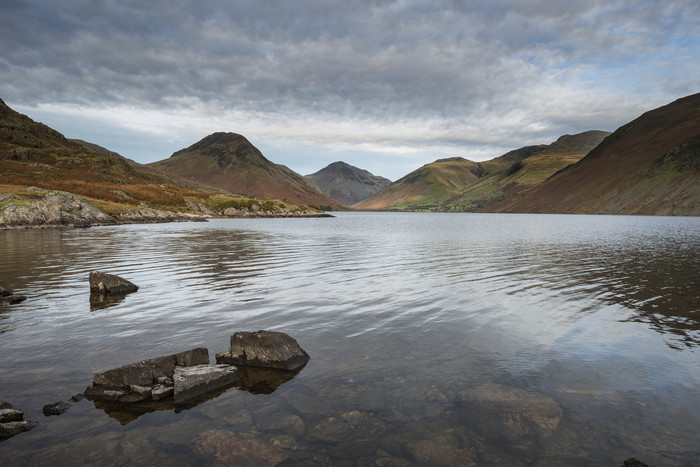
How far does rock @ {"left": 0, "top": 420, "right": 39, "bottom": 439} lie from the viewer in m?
9.23

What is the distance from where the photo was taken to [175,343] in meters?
15.6

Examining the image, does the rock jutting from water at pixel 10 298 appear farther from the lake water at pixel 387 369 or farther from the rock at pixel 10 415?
the rock at pixel 10 415

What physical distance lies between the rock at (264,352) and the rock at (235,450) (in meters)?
4.12

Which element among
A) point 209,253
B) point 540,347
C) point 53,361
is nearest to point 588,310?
point 540,347

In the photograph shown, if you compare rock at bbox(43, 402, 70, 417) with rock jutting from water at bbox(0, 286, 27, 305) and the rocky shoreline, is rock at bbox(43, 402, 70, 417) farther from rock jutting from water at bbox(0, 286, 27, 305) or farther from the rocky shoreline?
the rocky shoreline

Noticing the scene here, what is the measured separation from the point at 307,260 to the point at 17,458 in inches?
1321

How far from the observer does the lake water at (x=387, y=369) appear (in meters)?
9.10

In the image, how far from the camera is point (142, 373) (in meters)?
11.8

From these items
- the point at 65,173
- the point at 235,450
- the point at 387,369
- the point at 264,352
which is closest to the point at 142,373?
the point at 264,352

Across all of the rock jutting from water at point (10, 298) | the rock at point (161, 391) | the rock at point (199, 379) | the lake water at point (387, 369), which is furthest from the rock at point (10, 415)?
the rock jutting from water at point (10, 298)

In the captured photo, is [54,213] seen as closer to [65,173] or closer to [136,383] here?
[65,173]

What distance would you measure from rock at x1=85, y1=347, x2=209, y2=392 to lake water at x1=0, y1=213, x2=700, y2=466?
31.0 inches

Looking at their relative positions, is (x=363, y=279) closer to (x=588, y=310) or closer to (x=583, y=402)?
(x=588, y=310)

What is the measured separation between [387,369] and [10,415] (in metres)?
10.6
